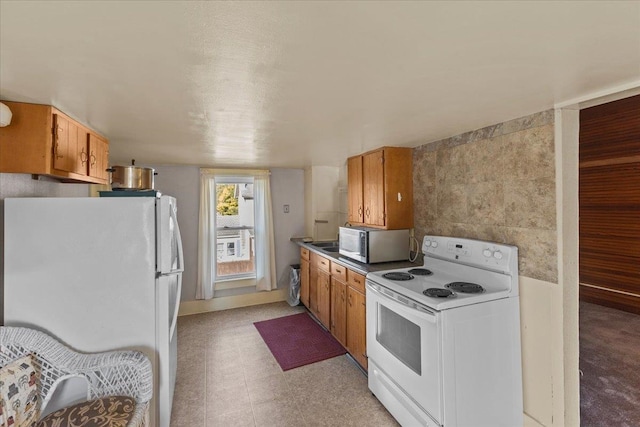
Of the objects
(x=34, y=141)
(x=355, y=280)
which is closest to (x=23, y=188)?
(x=34, y=141)

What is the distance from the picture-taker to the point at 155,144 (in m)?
2.72

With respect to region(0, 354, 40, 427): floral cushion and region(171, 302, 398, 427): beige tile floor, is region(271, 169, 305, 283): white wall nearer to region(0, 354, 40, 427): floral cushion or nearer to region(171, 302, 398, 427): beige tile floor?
region(171, 302, 398, 427): beige tile floor

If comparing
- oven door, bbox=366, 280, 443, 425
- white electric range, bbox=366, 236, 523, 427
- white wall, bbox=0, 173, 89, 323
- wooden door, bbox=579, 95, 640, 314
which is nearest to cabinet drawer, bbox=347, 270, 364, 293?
oven door, bbox=366, 280, 443, 425

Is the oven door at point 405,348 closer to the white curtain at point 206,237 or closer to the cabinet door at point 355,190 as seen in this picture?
the cabinet door at point 355,190

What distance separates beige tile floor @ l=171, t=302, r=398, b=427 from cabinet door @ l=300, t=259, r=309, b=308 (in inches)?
36.0

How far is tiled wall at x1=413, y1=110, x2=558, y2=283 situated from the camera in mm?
1812

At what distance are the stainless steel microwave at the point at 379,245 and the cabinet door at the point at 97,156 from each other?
2.38 meters

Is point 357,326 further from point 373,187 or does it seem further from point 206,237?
point 206,237

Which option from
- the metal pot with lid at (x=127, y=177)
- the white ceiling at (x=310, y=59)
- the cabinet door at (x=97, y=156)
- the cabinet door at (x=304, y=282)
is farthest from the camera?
the cabinet door at (x=304, y=282)

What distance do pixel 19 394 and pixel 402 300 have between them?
2.14 meters

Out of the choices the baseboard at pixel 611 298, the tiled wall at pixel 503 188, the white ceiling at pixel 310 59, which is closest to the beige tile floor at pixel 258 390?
the tiled wall at pixel 503 188

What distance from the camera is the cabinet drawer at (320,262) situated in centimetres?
336

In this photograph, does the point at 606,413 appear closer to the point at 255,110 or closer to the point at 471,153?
the point at 471,153

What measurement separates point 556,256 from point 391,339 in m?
1.21
